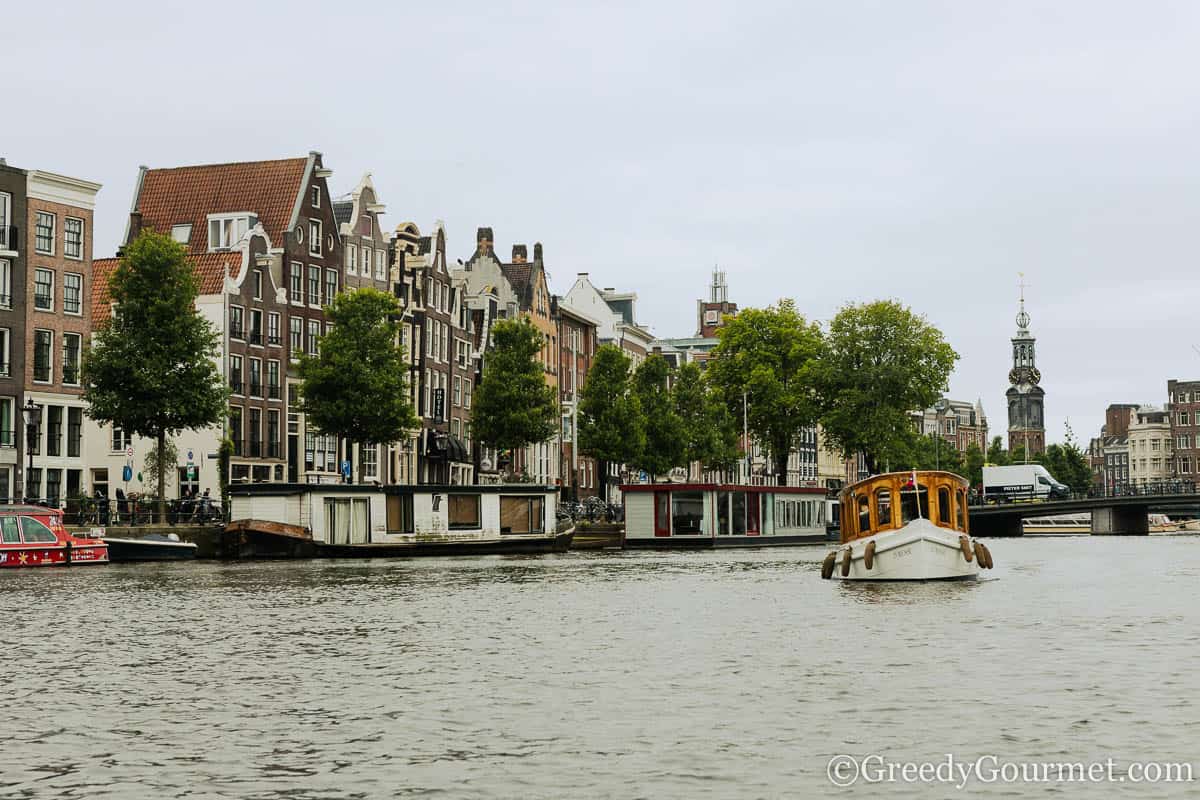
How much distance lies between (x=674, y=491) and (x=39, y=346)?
113 ft

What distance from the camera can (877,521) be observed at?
51875 mm

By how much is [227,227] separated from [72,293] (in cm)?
1639

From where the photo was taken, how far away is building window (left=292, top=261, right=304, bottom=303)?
93.4 m

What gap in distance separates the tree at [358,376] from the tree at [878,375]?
5679 centimetres

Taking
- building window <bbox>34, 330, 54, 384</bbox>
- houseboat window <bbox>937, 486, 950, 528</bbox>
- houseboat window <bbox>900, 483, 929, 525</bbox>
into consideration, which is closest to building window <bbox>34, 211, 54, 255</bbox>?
building window <bbox>34, 330, 54, 384</bbox>

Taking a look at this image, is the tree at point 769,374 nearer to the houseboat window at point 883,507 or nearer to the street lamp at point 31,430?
the street lamp at point 31,430

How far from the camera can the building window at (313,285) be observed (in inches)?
3733

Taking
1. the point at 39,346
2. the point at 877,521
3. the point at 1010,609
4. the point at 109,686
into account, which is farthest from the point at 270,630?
the point at 39,346

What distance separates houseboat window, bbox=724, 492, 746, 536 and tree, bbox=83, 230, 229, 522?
36.0 meters

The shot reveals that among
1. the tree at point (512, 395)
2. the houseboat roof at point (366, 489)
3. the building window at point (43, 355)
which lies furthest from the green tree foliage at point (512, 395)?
the building window at point (43, 355)

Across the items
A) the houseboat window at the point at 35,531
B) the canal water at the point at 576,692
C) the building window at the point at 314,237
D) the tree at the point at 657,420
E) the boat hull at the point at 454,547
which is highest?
the building window at the point at 314,237

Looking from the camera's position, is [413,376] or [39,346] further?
[413,376]

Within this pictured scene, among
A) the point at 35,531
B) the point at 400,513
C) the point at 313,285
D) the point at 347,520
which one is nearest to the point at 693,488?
the point at 400,513

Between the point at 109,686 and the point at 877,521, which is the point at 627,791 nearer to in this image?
the point at 109,686
